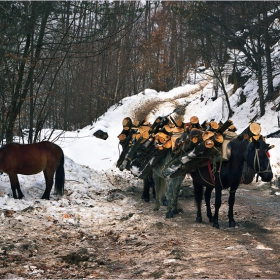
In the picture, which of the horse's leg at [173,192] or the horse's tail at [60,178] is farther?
the horse's tail at [60,178]

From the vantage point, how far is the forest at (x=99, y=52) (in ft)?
29.9

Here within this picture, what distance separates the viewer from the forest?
29.9 feet

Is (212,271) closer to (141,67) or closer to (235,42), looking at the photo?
(235,42)

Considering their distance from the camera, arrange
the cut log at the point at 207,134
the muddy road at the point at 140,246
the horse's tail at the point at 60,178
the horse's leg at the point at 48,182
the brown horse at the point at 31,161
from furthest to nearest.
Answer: the horse's tail at the point at 60,178 → the horse's leg at the point at 48,182 → the brown horse at the point at 31,161 → the cut log at the point at 207,134 → the muddy road at the point at 140,246

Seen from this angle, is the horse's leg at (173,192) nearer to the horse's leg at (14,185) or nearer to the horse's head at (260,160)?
the horse's head at (260,160)

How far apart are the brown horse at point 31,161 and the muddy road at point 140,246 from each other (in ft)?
3.44

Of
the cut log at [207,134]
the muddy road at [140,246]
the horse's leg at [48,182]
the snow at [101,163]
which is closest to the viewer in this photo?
the muddy road at [140,246]

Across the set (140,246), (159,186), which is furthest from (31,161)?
(140,246)

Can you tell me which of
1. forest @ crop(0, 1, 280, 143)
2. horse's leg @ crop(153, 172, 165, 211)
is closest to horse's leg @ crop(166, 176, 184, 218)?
horse's leg @ crop(153, 172, 165, 211)

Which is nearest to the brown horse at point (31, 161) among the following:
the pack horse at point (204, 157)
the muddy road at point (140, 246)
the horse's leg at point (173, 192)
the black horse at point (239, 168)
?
the muddy road at point (140, 246)

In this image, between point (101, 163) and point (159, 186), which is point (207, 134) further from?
point (101, 163)

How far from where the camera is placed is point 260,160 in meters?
6.06

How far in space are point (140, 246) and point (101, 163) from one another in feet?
28.1

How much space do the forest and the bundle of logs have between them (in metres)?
2.58
